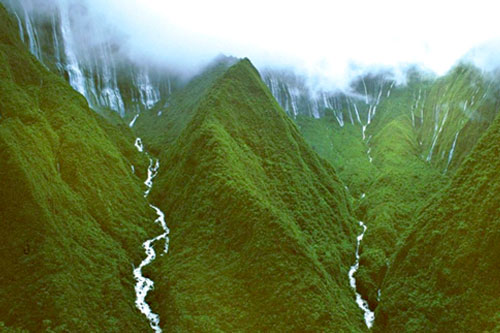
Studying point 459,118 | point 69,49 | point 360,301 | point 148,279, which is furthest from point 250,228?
point 69,49

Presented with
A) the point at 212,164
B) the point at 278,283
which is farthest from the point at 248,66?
the point at 278,283

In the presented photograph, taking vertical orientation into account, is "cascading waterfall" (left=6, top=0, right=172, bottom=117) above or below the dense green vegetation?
above

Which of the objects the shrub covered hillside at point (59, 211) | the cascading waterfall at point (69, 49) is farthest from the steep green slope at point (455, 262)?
the cascading waterfall at point (69, 49)

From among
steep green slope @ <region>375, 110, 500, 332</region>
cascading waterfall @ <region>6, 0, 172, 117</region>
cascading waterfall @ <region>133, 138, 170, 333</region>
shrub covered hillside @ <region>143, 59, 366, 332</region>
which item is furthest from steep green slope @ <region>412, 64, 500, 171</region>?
cascading waterfall @ <region>6, 0, 172, 117</region>

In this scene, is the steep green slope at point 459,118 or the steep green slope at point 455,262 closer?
the steep green slope at point 455,262

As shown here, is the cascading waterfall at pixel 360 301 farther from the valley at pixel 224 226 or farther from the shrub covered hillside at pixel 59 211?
the shrub covered hillside at pixel 59 211

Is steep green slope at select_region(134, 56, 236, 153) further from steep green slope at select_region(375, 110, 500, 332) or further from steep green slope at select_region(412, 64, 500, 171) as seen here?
steep green slope at select_region(375, 110, 500, 332)

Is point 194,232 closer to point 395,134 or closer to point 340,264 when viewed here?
point 340,264
